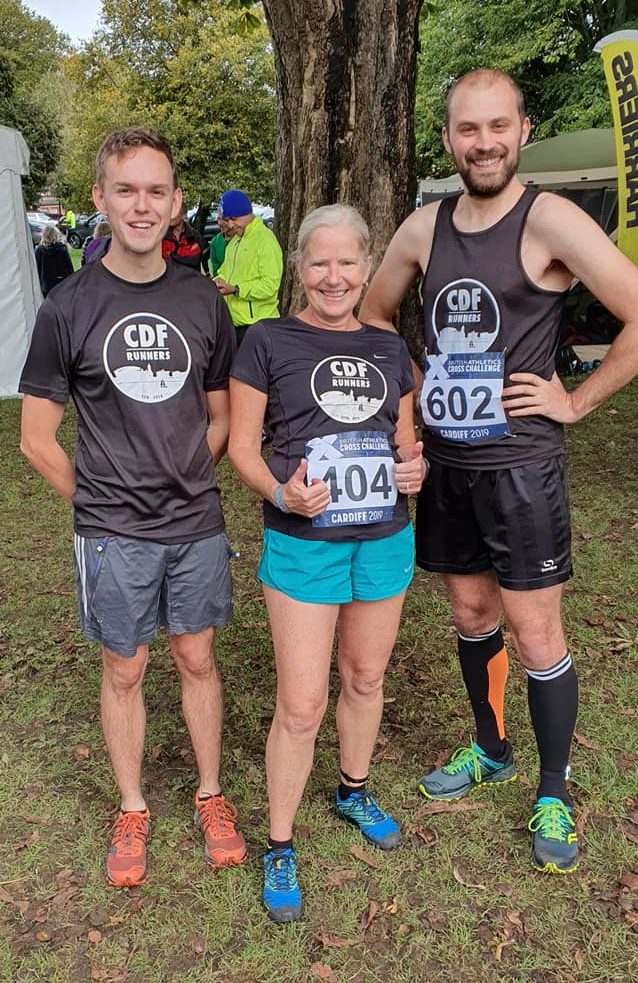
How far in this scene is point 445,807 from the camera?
3104 millimetres

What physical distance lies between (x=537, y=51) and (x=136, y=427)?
24022 mm

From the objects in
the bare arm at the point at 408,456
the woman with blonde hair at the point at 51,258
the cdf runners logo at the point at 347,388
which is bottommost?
the woman with blonde hair at the point at 51,258

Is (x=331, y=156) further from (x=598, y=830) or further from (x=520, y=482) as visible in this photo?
(x=598, y=830)

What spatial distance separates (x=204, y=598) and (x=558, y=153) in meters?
14.1

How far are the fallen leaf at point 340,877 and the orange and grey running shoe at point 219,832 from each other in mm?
300

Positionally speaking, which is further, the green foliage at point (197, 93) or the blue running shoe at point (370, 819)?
the green foliage at point (197, 93)

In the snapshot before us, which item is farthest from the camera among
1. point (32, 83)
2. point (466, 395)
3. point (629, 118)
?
point (32, 83)

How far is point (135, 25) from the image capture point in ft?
84.8

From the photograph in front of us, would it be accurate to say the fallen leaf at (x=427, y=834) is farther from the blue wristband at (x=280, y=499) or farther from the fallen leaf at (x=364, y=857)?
the blue wristband at (x=280, y=499)

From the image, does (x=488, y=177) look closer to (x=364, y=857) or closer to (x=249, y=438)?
(x=249, y=438)

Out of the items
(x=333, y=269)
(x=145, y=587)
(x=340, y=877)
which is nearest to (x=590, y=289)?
(x=333, y=269)

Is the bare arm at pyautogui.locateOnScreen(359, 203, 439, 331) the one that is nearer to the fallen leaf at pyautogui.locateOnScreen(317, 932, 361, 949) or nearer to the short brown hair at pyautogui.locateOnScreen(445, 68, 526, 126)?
the short brown hair at pyautogui.locateOnScreen(445, 68, 526, 126)

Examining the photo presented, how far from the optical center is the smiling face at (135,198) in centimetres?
235

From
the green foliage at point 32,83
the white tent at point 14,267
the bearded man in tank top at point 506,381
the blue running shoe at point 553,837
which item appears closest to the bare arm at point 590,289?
the bearded man in tank top at point 506,381
